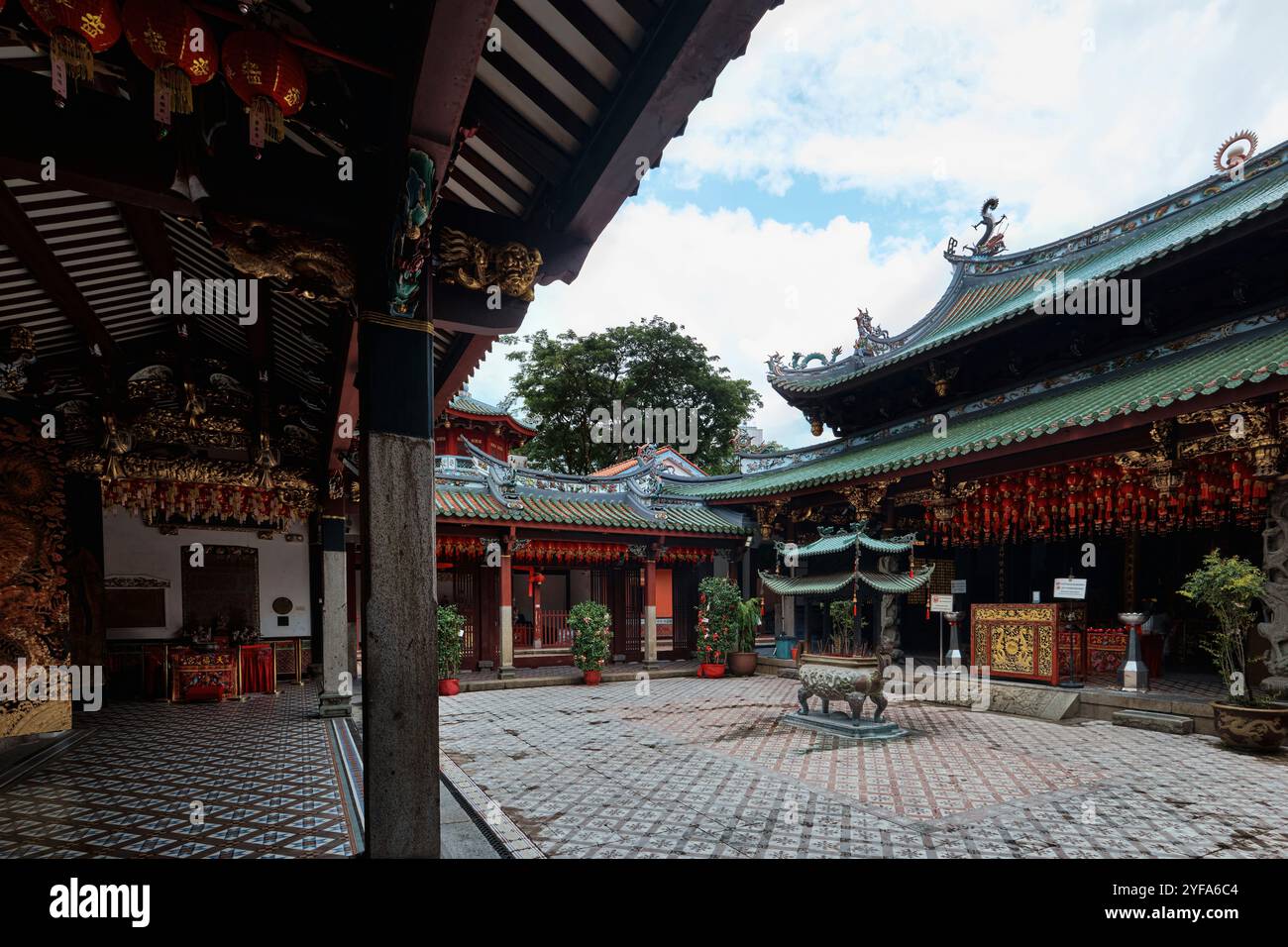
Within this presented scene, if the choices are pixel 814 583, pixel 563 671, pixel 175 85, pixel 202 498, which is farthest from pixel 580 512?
pixel 175 85

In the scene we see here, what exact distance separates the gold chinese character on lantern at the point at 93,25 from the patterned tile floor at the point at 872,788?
183 inches

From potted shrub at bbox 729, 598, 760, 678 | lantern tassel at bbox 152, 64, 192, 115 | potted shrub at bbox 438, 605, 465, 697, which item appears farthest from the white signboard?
lantern tassel at bbox 152, 64, 192, 115

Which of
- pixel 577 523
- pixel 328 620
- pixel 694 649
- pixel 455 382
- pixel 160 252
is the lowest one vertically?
pixel 694 649

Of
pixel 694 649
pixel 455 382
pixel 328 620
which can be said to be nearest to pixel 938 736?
pixel 455 382

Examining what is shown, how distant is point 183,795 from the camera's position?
5.39m

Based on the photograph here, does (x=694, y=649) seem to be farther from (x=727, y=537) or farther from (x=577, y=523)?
(x=577, y=523)

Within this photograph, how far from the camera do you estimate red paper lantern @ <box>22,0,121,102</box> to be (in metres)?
2.02

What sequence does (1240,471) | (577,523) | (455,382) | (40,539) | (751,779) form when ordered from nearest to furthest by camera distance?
(455,382), (751,779), (40,539), (1240,471), (577,523)

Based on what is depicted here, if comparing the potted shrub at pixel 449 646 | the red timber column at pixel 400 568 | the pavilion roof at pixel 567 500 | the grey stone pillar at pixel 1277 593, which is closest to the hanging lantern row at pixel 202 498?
the potted shrub at pixel 449 646

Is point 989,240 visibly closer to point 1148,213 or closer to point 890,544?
point 1148,213

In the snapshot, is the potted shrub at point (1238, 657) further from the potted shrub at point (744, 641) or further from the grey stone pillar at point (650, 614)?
the grey stone pillar at point (650, 614)

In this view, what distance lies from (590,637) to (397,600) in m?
10.7

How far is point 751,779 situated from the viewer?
6219mm

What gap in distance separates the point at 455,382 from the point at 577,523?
9068 mm
